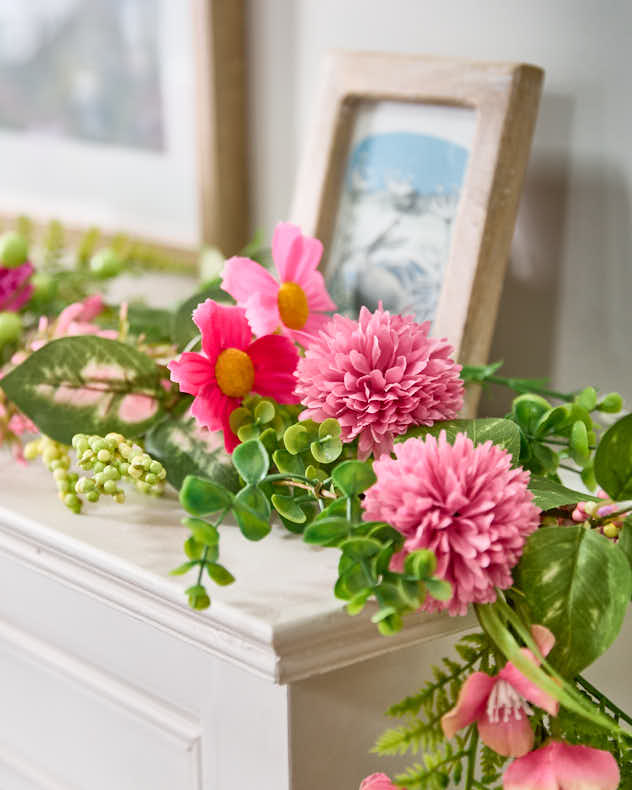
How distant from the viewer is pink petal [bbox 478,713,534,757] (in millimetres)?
397

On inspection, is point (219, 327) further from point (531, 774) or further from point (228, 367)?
point (531, 774)

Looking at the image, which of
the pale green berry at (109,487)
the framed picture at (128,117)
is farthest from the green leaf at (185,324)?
the framed picture at (128,117)

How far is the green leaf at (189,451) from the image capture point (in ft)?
1.77

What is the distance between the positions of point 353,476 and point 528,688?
0.36 ft

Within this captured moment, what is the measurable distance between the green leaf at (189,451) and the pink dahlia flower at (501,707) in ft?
0.64

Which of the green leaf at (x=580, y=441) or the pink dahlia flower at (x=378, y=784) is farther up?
the green leaf at (x=580, y=441)

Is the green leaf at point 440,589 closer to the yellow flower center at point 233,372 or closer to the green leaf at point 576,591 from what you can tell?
the green leaf at point 576,591

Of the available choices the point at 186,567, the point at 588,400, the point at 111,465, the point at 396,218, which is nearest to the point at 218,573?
the point at 186,567

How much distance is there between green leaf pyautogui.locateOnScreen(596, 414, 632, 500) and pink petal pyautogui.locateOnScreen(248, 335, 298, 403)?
0.16m

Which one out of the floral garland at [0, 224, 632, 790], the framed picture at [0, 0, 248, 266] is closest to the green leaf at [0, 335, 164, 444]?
the floral garland at [0, 224, 632, 790]

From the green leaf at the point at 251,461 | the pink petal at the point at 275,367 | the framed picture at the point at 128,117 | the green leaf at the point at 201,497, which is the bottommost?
the green leaf at the point at 201,497

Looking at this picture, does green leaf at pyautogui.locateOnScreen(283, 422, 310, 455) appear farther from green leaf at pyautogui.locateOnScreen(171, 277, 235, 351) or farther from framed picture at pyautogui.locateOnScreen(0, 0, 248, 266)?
framed picture at pyautogui.locateOnScreen(0, 0, 248, 266)

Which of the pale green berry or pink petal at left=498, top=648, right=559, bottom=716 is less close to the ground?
the pale green berry

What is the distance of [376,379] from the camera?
0.45m
